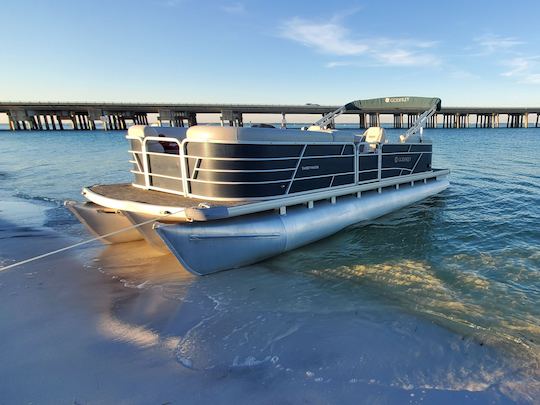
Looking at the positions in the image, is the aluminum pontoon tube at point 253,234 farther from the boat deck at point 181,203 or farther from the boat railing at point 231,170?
the boat railing at point 231,170

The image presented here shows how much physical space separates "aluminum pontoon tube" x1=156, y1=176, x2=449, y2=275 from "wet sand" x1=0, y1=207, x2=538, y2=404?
0.38m

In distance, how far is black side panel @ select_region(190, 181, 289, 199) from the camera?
6.01m

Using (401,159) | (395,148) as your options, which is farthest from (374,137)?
(401,159)

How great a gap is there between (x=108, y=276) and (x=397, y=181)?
8.11m

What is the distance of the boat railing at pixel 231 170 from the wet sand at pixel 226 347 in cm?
173

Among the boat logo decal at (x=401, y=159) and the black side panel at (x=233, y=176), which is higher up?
the black side panel at (x=233, y=176)

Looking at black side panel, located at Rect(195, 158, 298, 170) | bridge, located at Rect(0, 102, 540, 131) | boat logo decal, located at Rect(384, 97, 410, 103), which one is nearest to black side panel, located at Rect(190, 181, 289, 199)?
black side panel, located at Rect(195, 158, 298, 170)

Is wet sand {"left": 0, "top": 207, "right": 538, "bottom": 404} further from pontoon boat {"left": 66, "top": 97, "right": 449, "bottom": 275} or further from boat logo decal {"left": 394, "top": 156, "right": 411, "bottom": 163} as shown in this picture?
boat logo decal {"left": 394, "top": 156, "right": 411, "bottom": 163}

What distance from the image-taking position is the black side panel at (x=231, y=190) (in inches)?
237

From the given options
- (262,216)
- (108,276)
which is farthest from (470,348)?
(108,276)

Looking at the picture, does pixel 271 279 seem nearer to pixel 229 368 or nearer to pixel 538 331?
pixel 229 368

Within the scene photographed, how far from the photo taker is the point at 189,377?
322cm

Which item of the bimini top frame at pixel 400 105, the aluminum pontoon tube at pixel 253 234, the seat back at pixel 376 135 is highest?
the bimini top frame at pixel 400 105

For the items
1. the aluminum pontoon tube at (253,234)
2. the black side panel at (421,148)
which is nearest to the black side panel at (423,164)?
the black side panel at (421,148)
